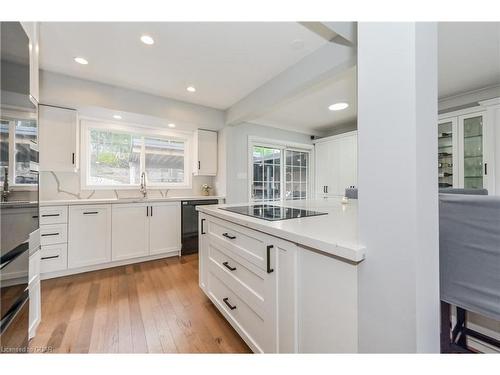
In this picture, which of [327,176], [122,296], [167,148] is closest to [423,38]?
[122,296]

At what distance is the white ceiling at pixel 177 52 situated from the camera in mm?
1653

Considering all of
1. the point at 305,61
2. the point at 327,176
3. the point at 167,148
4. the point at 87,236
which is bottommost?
the point at 87,236

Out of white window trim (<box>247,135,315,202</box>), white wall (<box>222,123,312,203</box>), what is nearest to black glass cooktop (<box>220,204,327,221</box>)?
white window trim (<box>247,135,315,202</box>)

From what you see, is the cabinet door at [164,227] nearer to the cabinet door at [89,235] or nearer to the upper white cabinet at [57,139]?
the cabinet door at [89,235]

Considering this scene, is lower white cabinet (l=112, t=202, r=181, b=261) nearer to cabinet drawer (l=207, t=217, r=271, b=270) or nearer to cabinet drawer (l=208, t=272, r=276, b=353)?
cabinet drawer (l=208, t=272, r=276, b=353)

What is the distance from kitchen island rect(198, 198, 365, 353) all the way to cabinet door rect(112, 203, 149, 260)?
199cm

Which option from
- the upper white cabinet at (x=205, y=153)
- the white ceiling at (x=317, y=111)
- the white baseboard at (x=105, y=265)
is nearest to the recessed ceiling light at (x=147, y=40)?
the white ceiling at (x=317, y=111)

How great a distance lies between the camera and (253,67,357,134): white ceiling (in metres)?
2.72

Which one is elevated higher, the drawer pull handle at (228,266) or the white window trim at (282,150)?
the white window trim at (282,150)

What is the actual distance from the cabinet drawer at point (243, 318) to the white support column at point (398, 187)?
54 cm

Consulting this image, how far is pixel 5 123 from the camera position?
0.83 meters

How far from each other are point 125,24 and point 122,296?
2.42 m

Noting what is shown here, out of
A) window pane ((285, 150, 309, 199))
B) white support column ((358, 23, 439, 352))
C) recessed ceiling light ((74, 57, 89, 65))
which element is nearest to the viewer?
white support column ((358, 23, 439, 352))

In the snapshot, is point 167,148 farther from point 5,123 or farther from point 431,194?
point 431,194
